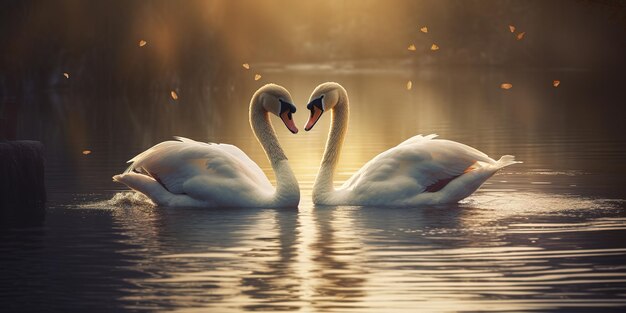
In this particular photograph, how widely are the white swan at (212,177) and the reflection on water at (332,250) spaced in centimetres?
18

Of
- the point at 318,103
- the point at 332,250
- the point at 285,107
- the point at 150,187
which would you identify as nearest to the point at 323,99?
the point at 318,103

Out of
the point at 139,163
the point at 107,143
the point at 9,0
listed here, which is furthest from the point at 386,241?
the point at 9,0

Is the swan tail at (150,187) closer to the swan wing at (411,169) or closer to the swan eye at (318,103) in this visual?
the swan eye at (318,103)

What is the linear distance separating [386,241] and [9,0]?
3542 cm

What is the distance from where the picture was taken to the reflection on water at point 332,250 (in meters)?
11.3

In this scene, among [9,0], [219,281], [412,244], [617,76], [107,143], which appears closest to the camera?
[219,281]

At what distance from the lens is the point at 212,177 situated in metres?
16.9

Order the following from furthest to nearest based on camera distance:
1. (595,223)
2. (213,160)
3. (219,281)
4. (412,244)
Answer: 1. (213,160)
2. (595,223)
3. (412,244)
4. (219,281)

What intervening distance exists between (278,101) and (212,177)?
1.38m

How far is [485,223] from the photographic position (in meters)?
15.5

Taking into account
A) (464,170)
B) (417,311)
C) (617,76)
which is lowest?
(417,311)

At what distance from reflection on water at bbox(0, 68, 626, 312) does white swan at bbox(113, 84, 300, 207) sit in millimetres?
180

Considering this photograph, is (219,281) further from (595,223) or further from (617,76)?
(617,76)

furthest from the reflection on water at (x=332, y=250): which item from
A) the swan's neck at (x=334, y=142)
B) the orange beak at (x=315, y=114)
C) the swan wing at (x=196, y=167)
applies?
the orange beak at (x=315, y=114)
